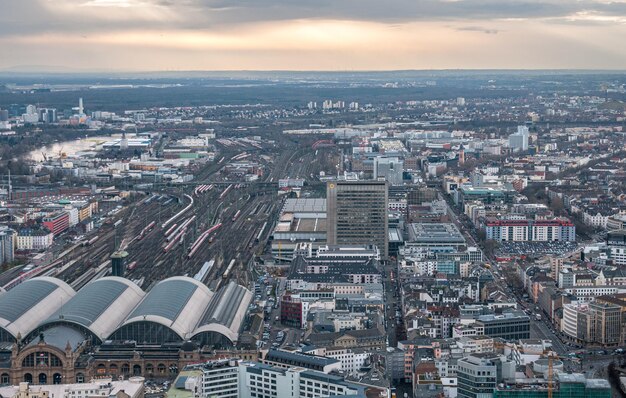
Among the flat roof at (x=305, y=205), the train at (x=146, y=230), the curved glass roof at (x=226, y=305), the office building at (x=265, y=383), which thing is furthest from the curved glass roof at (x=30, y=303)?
the flat roof at (x=305, y=205)

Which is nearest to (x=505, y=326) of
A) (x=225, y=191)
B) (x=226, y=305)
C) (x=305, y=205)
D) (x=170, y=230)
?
(x=226, y=305)

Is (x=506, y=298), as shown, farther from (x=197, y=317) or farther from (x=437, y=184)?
(x=437, y=184)

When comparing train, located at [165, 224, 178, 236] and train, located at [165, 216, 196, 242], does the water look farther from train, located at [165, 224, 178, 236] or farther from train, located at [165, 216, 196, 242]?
train, located at [165, 224, 178, 236]

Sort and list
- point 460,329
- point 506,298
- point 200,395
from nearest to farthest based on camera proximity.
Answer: point 200,395
point 460,329
point 506,298

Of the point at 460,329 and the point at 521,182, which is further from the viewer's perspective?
the point at 521,182

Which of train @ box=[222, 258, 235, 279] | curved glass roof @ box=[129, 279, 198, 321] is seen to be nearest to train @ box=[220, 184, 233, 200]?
train @ box=[222, 258, 235, 279]

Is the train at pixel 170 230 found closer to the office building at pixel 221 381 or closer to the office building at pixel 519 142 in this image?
the office building at pixel 221 381

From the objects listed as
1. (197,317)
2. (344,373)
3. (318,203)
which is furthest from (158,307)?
(318,203)
